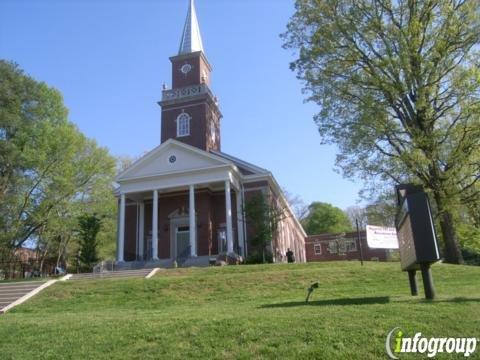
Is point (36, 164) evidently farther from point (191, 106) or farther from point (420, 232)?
point (420, 232)

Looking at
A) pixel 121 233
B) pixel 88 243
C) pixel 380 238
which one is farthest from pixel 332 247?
pixel 380 238

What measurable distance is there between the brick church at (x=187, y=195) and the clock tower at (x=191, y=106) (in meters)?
0.07

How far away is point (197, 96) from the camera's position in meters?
32.0

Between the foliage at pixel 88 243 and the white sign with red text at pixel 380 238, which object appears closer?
the white sign with red text at pixel 380 238

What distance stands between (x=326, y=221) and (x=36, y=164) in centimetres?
4135

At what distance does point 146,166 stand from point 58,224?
8887 millimetres

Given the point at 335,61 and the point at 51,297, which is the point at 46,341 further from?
the point at 335,61

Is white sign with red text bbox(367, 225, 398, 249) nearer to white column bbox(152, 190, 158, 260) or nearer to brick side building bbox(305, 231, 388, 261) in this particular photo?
white column bbox(152, 190, 158, 260)

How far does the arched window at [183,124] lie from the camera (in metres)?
32.0

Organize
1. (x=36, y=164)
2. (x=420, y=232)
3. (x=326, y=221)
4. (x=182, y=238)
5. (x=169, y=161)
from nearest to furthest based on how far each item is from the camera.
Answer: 1. (x=420, y=232)
2. (x=169, y=161)
3. (x=182, y=238)
4. (x=36, y=164)
5. (x=326, y=221)

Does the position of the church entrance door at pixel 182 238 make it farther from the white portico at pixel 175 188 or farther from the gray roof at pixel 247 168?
the gray roof at pixel 247 168

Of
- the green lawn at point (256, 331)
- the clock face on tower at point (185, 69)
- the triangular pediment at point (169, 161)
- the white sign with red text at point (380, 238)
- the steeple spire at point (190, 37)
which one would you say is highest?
the steeple spire at point (190, 37)

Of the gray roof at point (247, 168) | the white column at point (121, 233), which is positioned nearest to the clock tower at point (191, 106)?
the gray roof at point (247, 168)

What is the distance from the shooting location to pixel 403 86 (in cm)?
1825
